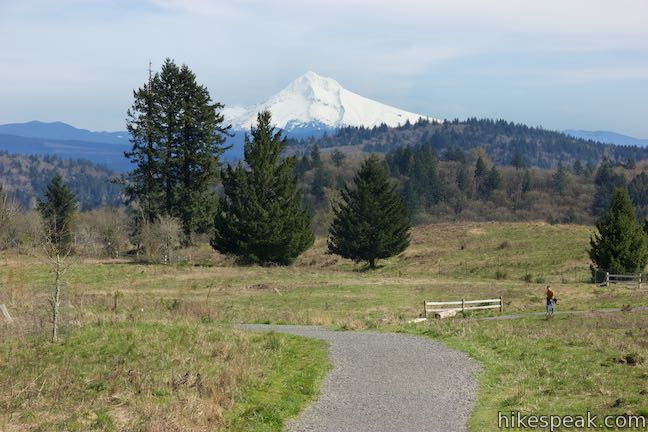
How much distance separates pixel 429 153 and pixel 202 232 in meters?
142

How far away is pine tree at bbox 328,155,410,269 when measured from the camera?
205 feet

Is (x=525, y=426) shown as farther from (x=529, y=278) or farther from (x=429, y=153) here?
(x=429, y=153)

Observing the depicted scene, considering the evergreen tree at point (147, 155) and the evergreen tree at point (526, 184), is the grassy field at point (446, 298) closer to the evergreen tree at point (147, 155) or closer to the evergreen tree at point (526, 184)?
the evergreen tree at point (147, 155)

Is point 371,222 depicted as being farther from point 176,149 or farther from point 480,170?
point 480,170

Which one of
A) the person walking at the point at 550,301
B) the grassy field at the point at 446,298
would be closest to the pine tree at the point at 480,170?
the grassy field at the point at 446,298

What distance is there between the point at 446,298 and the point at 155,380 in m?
26.9

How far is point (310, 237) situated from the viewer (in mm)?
59219

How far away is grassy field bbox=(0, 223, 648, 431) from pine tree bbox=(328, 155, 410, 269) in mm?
2824

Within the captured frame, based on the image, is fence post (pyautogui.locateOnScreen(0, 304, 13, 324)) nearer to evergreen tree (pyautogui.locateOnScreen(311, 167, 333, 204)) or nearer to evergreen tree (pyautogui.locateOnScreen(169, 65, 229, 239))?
evergreen tree (pyautogui.locateOnScreen(169, 65, 229, 239))

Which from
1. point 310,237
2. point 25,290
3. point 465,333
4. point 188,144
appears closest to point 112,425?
point 465,333

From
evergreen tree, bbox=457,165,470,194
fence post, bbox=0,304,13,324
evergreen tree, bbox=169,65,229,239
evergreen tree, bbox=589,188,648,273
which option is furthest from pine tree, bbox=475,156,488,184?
fence post, bbox=0,304,13,324

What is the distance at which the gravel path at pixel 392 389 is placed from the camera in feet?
45.9

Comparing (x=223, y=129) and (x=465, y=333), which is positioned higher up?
(x=223, y=129)

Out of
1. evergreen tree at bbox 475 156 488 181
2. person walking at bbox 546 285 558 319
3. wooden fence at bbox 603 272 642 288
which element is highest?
evergreen tree at bbox 475 156 488 181
